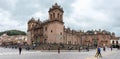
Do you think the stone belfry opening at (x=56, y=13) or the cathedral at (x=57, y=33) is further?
the cathedral at (x=57, y=33)

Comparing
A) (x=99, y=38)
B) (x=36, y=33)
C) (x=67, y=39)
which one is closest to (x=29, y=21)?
(x=36, y=33)

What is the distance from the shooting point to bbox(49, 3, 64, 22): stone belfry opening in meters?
87.6

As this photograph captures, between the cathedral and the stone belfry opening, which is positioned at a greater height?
the stone belfry opening

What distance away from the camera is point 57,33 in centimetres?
8762

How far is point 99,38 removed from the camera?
129000 mm

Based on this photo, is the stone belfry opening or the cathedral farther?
the cathedral

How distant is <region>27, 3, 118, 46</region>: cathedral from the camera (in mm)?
88062

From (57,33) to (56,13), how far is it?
6.89m

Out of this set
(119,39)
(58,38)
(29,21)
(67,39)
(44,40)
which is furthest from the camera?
(119,39)

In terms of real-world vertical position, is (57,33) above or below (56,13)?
below

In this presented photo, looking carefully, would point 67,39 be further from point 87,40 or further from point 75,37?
point 87,40

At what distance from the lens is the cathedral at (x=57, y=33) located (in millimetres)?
88062

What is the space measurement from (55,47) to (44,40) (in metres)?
22.5

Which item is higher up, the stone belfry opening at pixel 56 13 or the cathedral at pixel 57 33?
the stone belfry opening at pixel 56 13
